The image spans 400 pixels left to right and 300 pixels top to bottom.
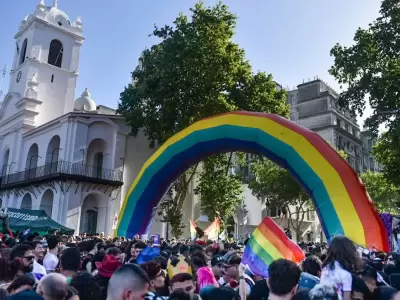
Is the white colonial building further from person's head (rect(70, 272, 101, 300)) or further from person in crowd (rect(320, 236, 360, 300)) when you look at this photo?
person in crowd (rect(320, 236, 360, 300))

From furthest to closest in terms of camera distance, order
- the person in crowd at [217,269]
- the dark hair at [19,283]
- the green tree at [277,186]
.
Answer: the green tree at [277,186] < the person in crowd at [217,269] < the dark hair at [19,283]

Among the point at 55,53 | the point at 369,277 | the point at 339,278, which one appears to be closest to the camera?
the point at 339,278

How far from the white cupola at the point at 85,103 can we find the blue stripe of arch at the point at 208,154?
23.8m

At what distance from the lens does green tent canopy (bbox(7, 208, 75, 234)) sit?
16500 mm

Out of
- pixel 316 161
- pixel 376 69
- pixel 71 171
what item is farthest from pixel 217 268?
pixel 71 171

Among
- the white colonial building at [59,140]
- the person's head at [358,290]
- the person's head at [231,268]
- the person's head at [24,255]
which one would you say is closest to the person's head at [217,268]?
the person's head at [231,268]

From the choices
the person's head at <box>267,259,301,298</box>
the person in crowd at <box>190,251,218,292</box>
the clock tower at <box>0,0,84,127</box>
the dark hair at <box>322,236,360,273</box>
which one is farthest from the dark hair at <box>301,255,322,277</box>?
the clock tower at <box>0,0,84,127</box>

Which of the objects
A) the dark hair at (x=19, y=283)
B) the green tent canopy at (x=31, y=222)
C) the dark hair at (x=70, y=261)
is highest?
the green tent canopy at (x=31, y=222)

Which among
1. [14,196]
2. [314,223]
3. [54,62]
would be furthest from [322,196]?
[314,223]

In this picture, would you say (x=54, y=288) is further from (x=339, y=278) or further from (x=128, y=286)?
(x=339, y=278)

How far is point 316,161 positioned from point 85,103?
93.8ft

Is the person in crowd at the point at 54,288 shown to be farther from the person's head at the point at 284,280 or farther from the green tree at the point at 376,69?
the green tree at the point at 376,69

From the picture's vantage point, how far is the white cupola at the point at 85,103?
111ft

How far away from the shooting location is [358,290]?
13.1 ft
